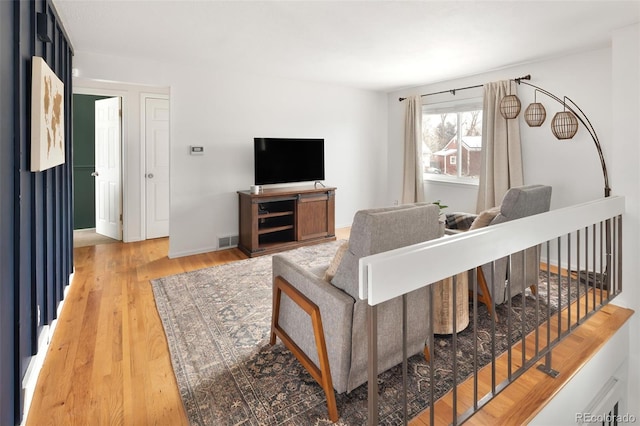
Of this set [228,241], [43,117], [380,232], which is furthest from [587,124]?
[43,117]

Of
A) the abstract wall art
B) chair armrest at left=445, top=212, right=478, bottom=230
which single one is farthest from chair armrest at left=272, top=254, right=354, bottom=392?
chair armrest at left=445, top=212, right=478, bottom=230

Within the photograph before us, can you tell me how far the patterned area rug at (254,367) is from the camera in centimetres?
174

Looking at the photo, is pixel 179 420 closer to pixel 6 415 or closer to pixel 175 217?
pixel 6 415

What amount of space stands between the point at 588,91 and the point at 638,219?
164cm

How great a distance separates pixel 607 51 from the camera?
354 cm

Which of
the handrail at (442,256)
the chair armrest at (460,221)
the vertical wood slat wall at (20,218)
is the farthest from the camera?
the chair armrest at (460,221)

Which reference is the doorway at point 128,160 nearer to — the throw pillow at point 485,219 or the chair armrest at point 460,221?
the chair armrest at point 460,221

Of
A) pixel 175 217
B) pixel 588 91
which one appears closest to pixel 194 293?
pixel 175 217

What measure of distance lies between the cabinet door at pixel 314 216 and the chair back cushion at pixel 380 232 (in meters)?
2.98

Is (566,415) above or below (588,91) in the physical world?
below

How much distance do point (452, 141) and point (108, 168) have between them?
5210 mm

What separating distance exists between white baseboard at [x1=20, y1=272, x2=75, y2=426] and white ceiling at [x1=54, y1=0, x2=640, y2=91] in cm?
235

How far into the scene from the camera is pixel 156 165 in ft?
17.4

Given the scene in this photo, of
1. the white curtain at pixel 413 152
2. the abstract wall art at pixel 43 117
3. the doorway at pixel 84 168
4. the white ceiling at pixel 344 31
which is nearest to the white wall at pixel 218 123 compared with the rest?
A: the white ceiling at pixel 344 31
